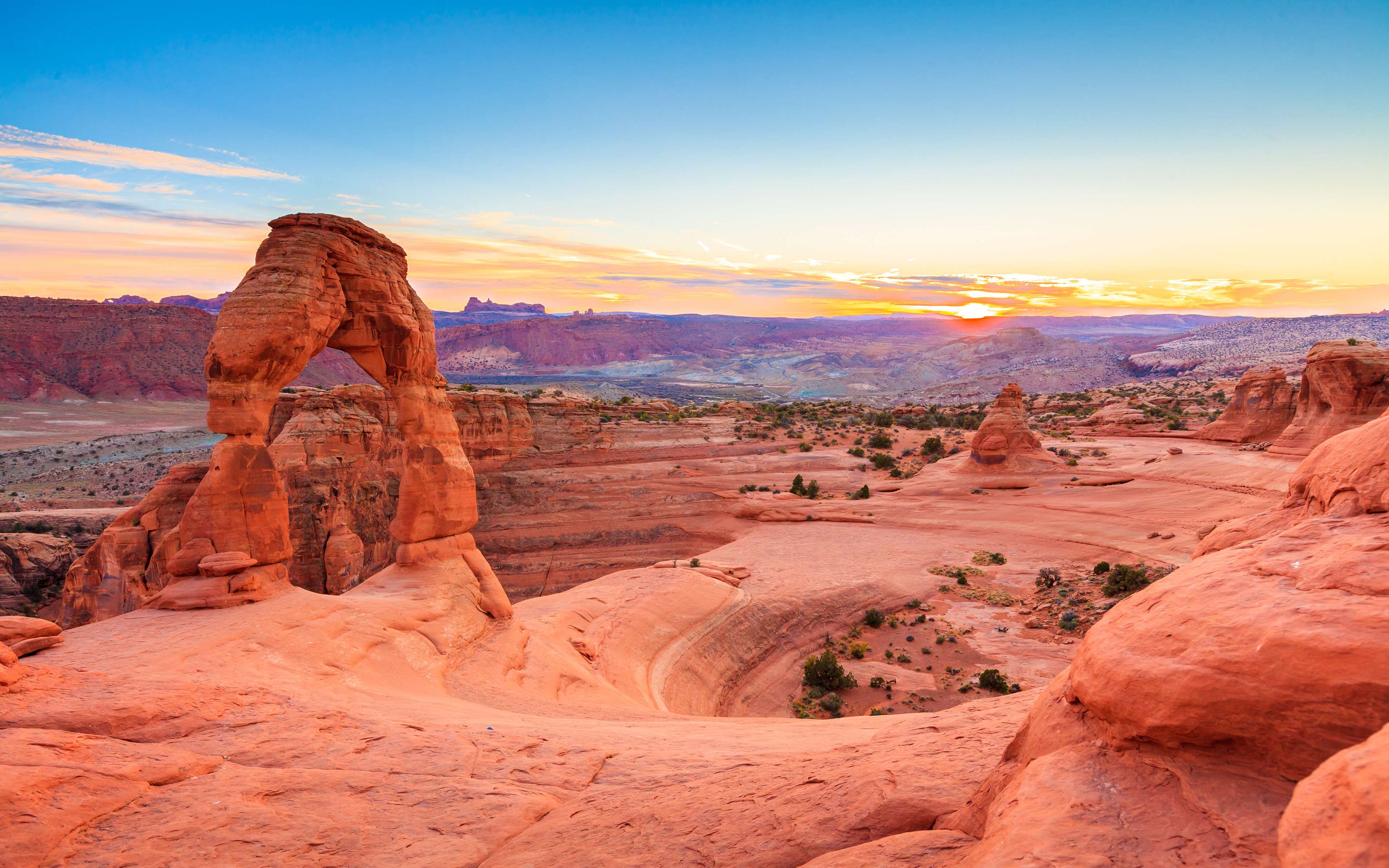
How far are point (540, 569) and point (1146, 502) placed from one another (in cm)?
2548

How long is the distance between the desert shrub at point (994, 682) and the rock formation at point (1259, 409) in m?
29.2

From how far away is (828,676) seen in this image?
53.9ft

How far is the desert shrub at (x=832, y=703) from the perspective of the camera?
15.2 meters

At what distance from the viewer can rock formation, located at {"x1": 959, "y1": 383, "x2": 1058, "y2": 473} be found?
105 feet

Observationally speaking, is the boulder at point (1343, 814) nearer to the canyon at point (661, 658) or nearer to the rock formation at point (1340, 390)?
the canyon at point (661, 658)

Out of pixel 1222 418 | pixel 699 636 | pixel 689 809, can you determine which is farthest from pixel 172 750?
pixel 1222 418

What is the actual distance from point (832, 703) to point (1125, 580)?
9.76 meters

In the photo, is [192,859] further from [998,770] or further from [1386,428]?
[1386,428]

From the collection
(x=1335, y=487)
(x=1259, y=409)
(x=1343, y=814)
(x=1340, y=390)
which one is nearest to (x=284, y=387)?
(x=1343, y=814)

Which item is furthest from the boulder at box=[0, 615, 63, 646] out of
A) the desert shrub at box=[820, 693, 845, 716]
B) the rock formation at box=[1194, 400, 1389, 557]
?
the desert shrub at box=[820, 693, 845, 716]

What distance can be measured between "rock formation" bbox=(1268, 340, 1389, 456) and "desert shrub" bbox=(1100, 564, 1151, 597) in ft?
44.5

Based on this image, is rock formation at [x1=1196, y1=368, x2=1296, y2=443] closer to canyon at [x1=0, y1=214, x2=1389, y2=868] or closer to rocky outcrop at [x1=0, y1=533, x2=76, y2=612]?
canyon at [x1=0, y1=214, x2=1389, y2=868]

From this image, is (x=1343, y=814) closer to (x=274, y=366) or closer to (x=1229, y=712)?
(x=1229, y=712)

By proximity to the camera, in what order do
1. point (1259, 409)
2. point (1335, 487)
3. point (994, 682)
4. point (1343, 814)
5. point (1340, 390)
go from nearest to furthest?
point (1343, 814) < point (1335, 487) < point (994, 682) < point (1340, 390) < point (1259, 409)
